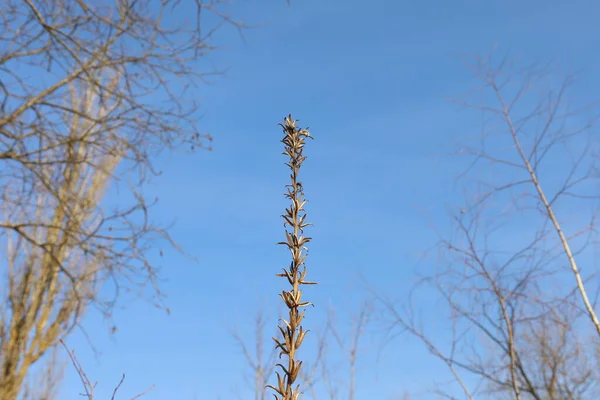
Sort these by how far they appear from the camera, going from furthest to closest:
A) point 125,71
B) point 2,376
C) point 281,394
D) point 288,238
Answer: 1. point 2,376
2. point 125,71
3. point 288,238
4. point 281,394

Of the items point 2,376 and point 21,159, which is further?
point 2,376

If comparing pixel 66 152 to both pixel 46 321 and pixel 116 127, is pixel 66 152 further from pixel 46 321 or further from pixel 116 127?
pixel 46 321

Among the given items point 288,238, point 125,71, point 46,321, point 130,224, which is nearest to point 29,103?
point 125,71

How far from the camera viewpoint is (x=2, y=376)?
7.17 m

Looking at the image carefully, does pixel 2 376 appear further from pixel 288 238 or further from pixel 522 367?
pixel 288 238

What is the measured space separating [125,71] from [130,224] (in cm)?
105

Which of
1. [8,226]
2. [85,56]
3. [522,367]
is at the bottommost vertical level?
[522,367]

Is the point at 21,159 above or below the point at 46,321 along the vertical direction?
below

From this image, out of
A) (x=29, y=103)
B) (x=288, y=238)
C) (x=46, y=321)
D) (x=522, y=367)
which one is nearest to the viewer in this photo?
(x=288, y=238)

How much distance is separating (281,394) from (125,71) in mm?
3433

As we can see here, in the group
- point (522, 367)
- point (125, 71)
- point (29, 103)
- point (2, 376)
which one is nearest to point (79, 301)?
point (29, 103)

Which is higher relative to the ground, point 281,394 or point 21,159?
point 21,159

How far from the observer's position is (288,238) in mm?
896

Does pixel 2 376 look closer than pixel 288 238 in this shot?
No
